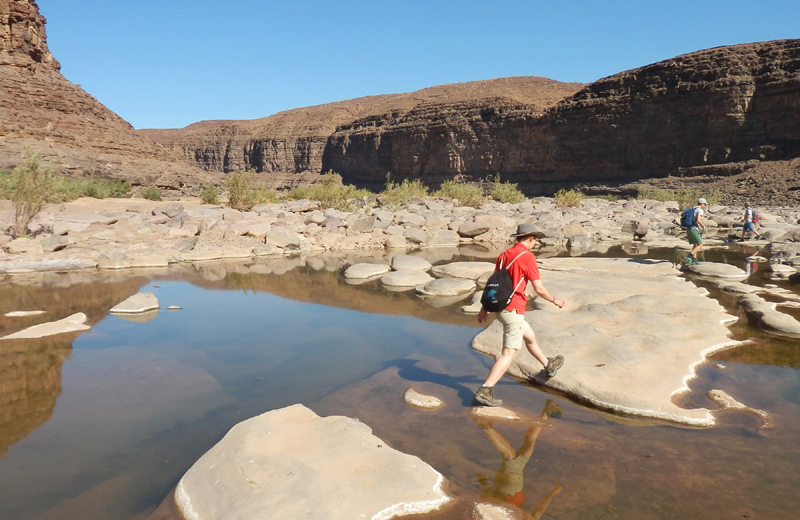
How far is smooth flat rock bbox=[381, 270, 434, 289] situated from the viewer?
9.02m

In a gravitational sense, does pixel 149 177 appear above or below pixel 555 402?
above

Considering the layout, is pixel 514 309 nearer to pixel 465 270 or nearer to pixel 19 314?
pixel 465 270

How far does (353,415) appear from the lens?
4004mm

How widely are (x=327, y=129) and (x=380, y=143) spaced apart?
1665 centimetres

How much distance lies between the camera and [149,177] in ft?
102

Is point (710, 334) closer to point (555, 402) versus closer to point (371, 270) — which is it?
point (555, 402)

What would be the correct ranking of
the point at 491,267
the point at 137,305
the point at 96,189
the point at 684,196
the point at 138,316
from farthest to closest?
the point at 684,196
the point at 96,189
the point at 491,267
the point at 137,305
the point at 138,316

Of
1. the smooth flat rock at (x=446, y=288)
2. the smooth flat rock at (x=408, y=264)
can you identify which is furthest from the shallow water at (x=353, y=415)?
the smooth flat rock at (x=408, y=264)

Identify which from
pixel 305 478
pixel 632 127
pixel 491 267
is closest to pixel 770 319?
pixel 491 267

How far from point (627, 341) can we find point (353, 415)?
2.89 metres

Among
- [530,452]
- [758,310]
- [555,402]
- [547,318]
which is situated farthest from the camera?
[758,310]

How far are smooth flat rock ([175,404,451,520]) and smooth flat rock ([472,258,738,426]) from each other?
1.90 m

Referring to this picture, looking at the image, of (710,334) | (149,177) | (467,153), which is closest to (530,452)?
(710,334)

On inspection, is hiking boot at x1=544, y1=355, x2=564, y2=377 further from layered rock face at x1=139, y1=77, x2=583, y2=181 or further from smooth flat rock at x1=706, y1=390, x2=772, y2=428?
layered rock face at x1=139, y1=77, x2=583, y2=181
